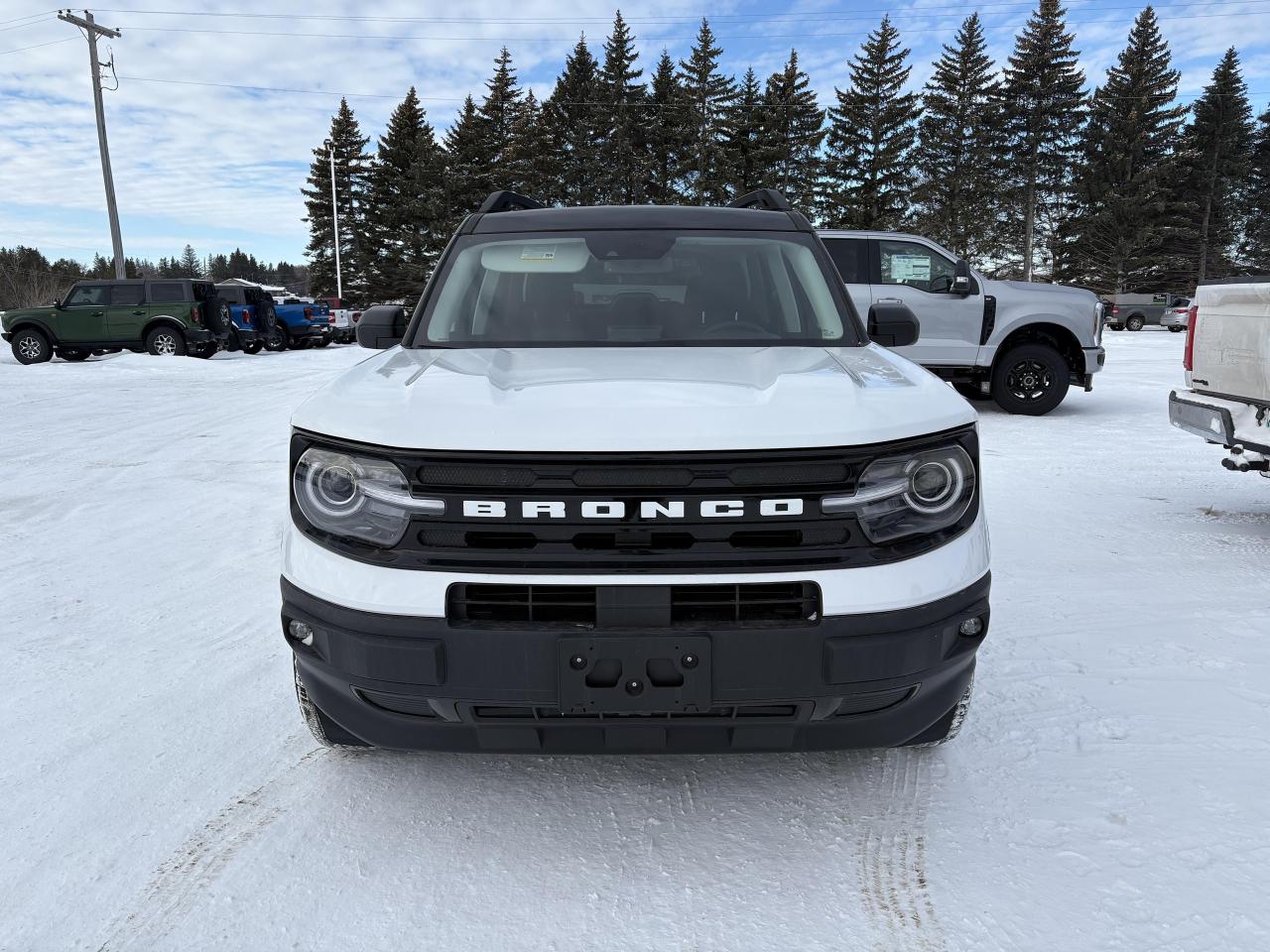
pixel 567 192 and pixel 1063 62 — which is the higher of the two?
pixel 1063 62

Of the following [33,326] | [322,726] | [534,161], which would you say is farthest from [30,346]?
[534,161]

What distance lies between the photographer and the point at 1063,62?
54.5 meters

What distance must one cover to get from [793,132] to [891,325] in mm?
54507

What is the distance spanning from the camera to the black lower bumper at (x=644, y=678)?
6.36ft

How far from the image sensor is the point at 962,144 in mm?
54500

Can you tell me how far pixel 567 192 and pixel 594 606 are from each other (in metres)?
53.6

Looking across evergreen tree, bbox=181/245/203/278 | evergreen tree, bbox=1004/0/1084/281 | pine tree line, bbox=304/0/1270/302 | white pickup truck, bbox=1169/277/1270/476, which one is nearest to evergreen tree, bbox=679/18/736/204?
pine tree line, bbox=304/0/1270/302

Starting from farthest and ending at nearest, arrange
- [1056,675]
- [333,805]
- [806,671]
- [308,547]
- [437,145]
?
[437,145]
[1056,675]
[333,805]
[308,547]
[806,671]

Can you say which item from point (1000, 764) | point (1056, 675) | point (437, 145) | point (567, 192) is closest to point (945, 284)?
point (1056, 675)

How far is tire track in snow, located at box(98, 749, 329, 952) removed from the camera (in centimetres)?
195

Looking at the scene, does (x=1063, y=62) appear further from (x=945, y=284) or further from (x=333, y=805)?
(x=333, y=805)

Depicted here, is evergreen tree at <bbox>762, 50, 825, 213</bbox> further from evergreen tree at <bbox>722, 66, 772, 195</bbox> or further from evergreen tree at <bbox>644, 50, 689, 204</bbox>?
evergreen tree at <bbox>644, 50, 689, 204</bbox>

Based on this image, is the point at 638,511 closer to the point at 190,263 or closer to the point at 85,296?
the point at 85,296

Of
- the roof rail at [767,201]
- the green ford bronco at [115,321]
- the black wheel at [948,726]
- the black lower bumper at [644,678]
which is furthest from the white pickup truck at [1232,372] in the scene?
the green ford bronco at [115,321]
